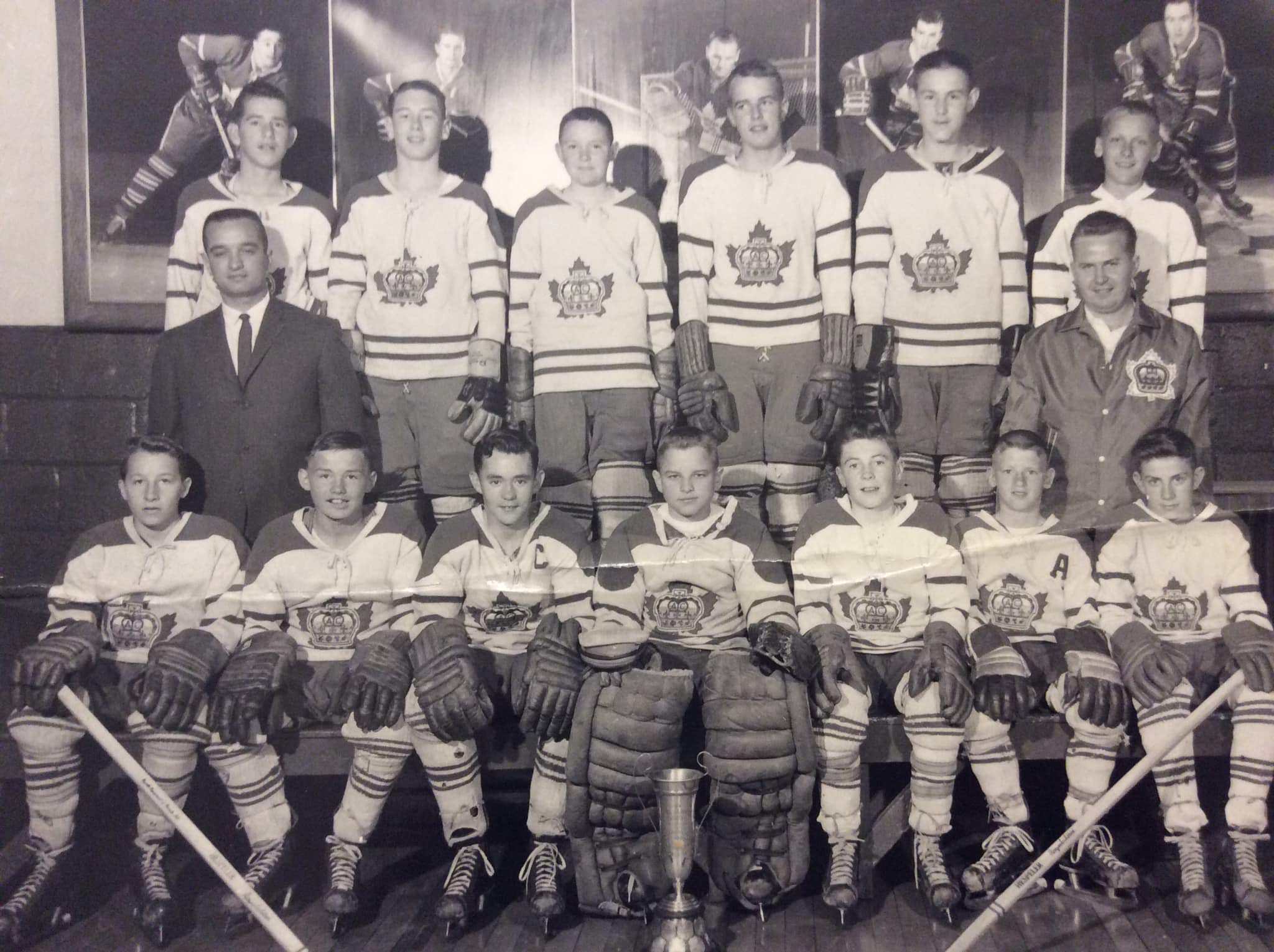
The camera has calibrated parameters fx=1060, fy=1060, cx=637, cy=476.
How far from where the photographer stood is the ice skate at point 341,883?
2.01m

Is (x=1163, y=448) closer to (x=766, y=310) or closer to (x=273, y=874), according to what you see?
(x=766, y=310)

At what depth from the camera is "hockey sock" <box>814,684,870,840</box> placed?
6.90ft

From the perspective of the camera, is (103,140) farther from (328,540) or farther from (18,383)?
(328,540)

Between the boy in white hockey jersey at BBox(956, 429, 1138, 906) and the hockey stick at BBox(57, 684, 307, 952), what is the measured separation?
51.3 inches

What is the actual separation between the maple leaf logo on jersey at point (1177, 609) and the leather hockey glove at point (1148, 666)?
0.07 m

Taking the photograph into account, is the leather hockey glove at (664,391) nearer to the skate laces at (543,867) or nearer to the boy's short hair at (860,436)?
the boy's short hair at (860,436)

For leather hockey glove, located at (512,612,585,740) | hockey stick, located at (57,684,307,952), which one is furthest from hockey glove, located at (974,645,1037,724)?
hockey stick, located at (57,684,307,952)

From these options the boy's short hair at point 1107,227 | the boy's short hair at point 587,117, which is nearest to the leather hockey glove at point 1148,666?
the boy's short hair at point 1107,227

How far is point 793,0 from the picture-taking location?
90.8 inches

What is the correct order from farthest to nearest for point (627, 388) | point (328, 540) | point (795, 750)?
1. point (627, 388)
2. point (328, 540)
3. point (795, 750)

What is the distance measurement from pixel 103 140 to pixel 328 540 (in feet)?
3.31

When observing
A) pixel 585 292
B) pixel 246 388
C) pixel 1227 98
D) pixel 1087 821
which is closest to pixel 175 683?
pixel 246 388

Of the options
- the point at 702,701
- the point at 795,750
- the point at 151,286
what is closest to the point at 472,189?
the point at 151,286

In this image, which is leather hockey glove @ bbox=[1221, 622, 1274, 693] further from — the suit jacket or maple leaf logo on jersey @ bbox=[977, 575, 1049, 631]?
the suit jacket
